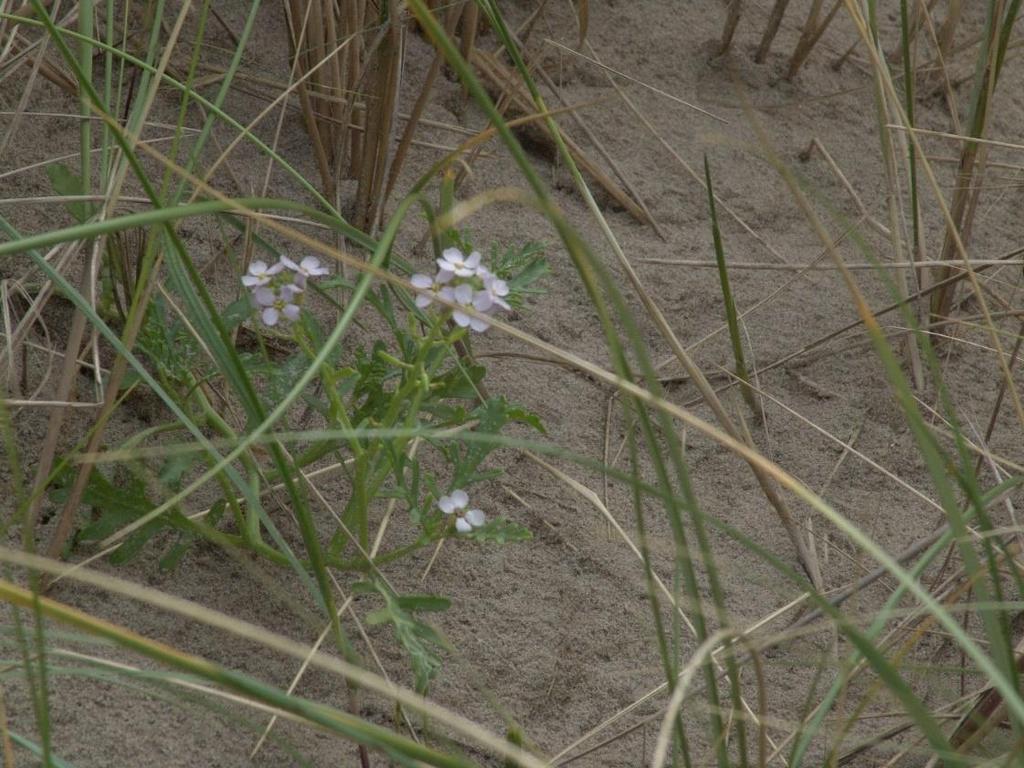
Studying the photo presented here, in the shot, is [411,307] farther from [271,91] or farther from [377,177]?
[271,91]

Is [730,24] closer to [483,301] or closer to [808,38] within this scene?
[808,38]

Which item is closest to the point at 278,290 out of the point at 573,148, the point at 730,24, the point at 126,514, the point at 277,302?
the point at 277,302

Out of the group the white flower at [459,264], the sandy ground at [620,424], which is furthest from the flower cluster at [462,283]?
the sandy ground at [620,424]

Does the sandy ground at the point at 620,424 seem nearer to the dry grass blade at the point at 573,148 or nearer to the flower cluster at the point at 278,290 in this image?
the dry grass blade at the point at 573,148

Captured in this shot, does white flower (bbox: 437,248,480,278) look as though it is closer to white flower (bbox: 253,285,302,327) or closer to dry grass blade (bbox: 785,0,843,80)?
white flower (bbox: 253,285,302,327)

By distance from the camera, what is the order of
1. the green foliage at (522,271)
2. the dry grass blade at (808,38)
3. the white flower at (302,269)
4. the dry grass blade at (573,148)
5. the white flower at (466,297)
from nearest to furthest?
the white flower at (466,297)
the white flower at (302,269)
the green foliage at (522,271)
the dry grass blade at (573,148)
the dry grass blade at (808,38)

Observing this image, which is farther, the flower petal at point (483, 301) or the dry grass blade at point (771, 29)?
the dry grass blade at point (771, 29)

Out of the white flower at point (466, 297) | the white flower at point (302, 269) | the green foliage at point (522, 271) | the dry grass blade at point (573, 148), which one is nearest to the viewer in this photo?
the white flower at point (466, 297)
